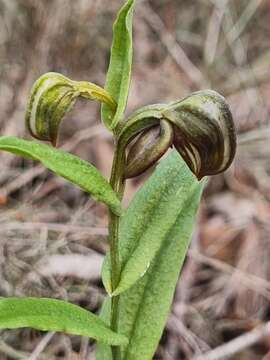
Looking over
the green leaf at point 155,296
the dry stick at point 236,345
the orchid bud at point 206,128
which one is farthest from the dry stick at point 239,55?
the orchid bud at point 206,128

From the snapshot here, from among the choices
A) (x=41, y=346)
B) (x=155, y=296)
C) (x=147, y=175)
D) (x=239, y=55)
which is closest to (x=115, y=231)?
(x=155, y=296)

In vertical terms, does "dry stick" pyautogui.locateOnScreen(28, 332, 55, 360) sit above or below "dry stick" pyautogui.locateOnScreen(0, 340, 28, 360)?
above

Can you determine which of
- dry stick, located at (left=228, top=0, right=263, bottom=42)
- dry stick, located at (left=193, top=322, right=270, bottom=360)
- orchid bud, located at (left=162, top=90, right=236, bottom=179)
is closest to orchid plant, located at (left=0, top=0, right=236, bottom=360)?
orchid bud, located at (left=162, top=90, right=236, bottom=179)

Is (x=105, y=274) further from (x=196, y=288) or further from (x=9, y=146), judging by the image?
(x=196, y=288)

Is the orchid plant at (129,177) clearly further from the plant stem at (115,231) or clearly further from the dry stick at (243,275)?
the dry stick at (243,275)

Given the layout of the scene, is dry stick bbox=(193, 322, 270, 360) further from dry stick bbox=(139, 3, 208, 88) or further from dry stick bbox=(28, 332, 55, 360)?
dry stick bbox=(139, 3, 208, 88)

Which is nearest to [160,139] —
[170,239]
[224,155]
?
[224,155]
